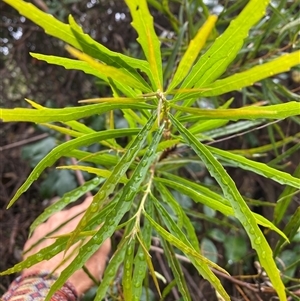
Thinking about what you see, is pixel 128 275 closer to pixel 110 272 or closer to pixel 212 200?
pixel 110 272

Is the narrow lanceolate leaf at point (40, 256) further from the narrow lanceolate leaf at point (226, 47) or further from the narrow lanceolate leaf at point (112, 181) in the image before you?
the narrow lanceolate leaf at point (226, 47)

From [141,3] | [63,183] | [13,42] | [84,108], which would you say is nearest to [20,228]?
[63,183]

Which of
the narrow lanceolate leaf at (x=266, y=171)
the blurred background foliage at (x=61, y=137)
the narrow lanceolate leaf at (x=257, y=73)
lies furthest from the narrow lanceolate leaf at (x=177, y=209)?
the blurred background foliage at (x=61, y=137)

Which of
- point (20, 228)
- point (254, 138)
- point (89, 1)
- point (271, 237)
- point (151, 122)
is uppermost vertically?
point (89, 1)

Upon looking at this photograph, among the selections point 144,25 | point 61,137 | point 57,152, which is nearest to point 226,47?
point 144,25

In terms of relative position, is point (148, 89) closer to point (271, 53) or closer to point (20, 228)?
point (271, 53)

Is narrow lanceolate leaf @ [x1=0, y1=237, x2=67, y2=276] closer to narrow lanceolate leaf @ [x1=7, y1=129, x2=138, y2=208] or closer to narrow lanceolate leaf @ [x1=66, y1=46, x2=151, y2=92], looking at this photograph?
narrow lanceolate leaf @ [x1=7, y1=129, x2=138, y2=208]

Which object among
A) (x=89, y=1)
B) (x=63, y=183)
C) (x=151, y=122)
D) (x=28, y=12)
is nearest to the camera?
(x=28, y=12)
